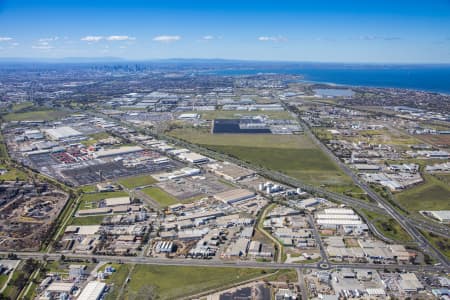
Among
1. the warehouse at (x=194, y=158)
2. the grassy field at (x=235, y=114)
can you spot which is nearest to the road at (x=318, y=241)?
the warehouse at (x=194, y=158)

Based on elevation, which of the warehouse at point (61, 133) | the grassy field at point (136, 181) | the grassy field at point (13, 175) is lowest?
the grassy field at point (13, 175)

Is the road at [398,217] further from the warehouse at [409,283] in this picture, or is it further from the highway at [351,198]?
the warehouse at [409,283]

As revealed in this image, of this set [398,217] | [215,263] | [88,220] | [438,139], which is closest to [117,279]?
[215,263]

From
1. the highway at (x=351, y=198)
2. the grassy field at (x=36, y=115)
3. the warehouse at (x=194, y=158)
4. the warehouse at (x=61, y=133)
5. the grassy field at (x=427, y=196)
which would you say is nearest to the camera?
the highway at (x=351, y=198)

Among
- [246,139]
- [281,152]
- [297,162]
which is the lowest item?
[297,162]

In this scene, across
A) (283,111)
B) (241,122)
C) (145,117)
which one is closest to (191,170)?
(241,122)

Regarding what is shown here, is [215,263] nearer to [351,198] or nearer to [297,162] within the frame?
[351,198]

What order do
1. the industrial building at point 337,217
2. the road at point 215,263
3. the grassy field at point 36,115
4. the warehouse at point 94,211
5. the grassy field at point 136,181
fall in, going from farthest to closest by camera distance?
the grassy field at point 36,115 < the grassy field at point 136,181 < the warehouse at point 94,211 < the industrial building at point 337,217 < the road at point 215,263
